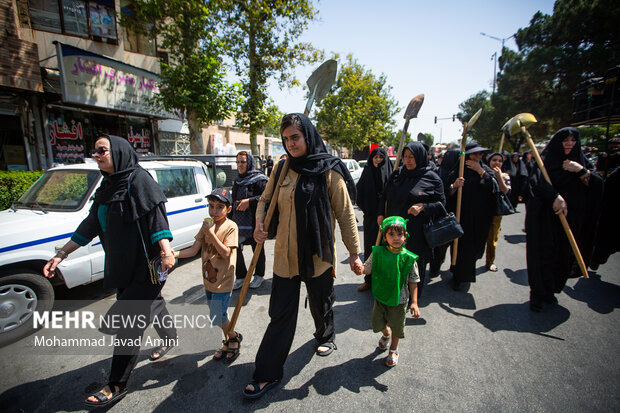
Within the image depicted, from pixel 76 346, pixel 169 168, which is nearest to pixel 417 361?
pixel 76 346

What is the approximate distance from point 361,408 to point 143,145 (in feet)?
47.8

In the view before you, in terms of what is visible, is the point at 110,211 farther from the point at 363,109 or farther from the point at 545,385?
the point at 363,109

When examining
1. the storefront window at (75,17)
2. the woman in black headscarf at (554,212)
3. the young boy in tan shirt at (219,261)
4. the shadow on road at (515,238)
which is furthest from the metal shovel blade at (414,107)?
the storefront window at (75,17)

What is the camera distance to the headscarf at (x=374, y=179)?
13.7 ft

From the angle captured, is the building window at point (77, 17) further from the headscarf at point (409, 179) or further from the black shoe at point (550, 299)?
the black shoe at point (550, 299)

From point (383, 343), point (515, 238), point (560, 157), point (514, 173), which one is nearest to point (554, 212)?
point (560, 157)

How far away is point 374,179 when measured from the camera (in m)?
4.26

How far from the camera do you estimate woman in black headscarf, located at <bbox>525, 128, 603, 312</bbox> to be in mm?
3438

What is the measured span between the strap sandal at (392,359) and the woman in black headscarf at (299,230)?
961mm

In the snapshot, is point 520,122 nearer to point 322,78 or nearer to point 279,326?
point 322,78

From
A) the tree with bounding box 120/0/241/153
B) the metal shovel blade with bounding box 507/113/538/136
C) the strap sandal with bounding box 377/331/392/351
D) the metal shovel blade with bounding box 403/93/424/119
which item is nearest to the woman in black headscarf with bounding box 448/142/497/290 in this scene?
the metal shovel blade with bounding box 507/113/538/136

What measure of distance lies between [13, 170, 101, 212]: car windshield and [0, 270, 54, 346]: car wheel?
902mm

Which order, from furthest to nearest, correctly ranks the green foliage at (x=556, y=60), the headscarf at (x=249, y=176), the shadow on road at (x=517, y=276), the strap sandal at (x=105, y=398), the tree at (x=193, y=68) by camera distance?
the green foliage at (x=556, y=60) < the tree at (x=193, y=68) < the shadow on road at (x=517, y=276) < the headscarf at (x=249, y=176) < the strap sandal at (x=105, y=398)

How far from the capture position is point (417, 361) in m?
2.52
